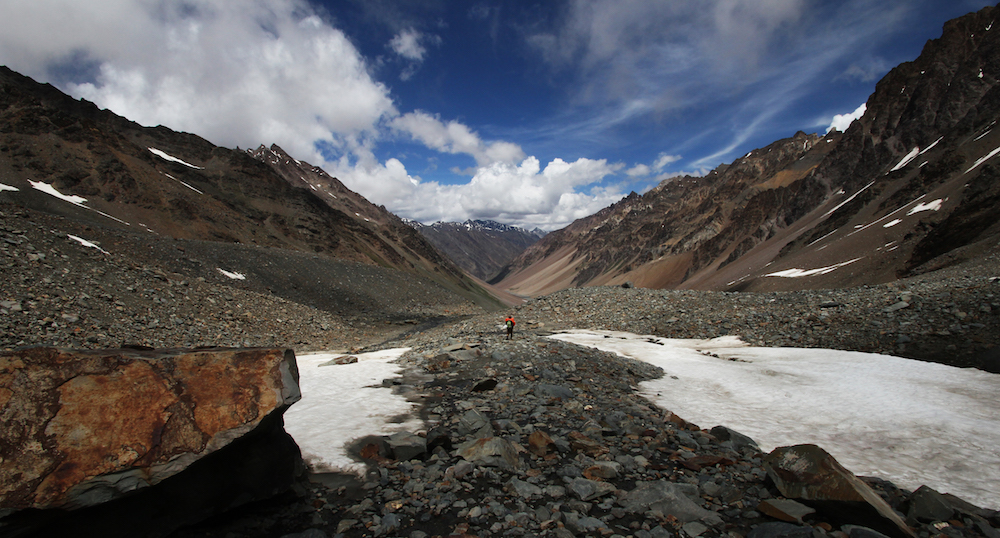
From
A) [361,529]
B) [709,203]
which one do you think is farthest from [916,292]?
[709,203]

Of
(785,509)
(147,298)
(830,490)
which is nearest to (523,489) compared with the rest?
(785,509)

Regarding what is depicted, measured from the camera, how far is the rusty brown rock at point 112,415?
3299 mm

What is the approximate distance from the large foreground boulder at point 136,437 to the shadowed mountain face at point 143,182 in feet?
122

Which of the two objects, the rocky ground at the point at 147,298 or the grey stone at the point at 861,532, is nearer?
the grey stone at the point at 861,532

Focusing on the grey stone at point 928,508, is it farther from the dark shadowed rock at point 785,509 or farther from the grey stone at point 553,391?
the grey stone at point 553,391

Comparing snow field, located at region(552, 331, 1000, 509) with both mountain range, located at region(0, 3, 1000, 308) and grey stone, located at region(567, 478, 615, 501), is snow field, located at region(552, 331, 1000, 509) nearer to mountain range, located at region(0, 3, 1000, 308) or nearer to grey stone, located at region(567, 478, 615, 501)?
grey stone, located at region(567, 478, 615, 501)

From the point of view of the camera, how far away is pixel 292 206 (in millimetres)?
87625

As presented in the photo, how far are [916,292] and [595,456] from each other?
19001 mm

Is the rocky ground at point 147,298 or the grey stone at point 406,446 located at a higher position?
the rocky ground at point 147,298

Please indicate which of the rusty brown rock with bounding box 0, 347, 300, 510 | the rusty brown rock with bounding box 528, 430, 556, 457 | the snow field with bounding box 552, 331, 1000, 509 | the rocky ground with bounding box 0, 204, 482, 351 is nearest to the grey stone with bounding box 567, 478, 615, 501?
the rusty brown rock with bounding box 528, 430, 556, 457

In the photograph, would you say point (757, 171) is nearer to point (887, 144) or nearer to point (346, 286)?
point (887, 144)

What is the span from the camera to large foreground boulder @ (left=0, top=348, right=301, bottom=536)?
→ 3309mm

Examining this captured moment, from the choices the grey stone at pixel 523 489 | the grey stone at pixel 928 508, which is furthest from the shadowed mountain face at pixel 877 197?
the grey stone at pixel 523 489

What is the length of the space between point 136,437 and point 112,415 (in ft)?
1.02
